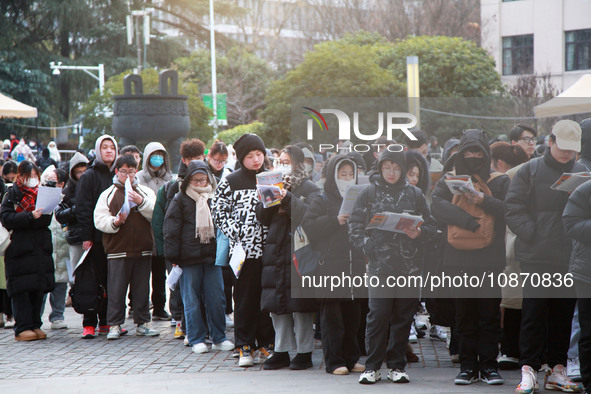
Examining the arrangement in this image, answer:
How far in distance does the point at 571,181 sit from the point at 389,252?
4.92ft

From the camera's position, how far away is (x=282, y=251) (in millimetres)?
7109

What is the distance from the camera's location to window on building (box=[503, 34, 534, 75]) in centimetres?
4531

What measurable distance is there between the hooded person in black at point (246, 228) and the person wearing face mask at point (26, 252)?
2484 millimetres

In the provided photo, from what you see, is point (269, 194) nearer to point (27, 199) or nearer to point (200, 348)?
point (200, 348)

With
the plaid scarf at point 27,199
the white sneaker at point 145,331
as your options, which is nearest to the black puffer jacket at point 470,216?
the white sneaker at point 145,331

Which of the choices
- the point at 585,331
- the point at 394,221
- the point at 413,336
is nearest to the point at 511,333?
the point at 413,336

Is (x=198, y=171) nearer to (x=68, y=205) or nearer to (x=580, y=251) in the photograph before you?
(x=68, y=205)

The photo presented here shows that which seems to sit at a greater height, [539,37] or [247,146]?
[539,37]

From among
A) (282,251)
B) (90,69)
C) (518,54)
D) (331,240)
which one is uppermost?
(518,54)

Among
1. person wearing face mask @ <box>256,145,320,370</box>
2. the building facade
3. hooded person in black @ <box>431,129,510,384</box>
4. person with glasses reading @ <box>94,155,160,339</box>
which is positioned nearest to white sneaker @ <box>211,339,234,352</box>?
person wearing face mask @ <box>256,145,320,370</box>

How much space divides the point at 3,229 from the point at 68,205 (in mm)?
744

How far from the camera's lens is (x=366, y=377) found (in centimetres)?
654

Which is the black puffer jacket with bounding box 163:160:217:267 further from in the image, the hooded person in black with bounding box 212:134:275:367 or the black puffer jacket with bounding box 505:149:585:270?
the black puffer jacket with bounding box 505:149:585:270

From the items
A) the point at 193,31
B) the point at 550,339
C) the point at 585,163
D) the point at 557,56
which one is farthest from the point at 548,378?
the point at 193,31
